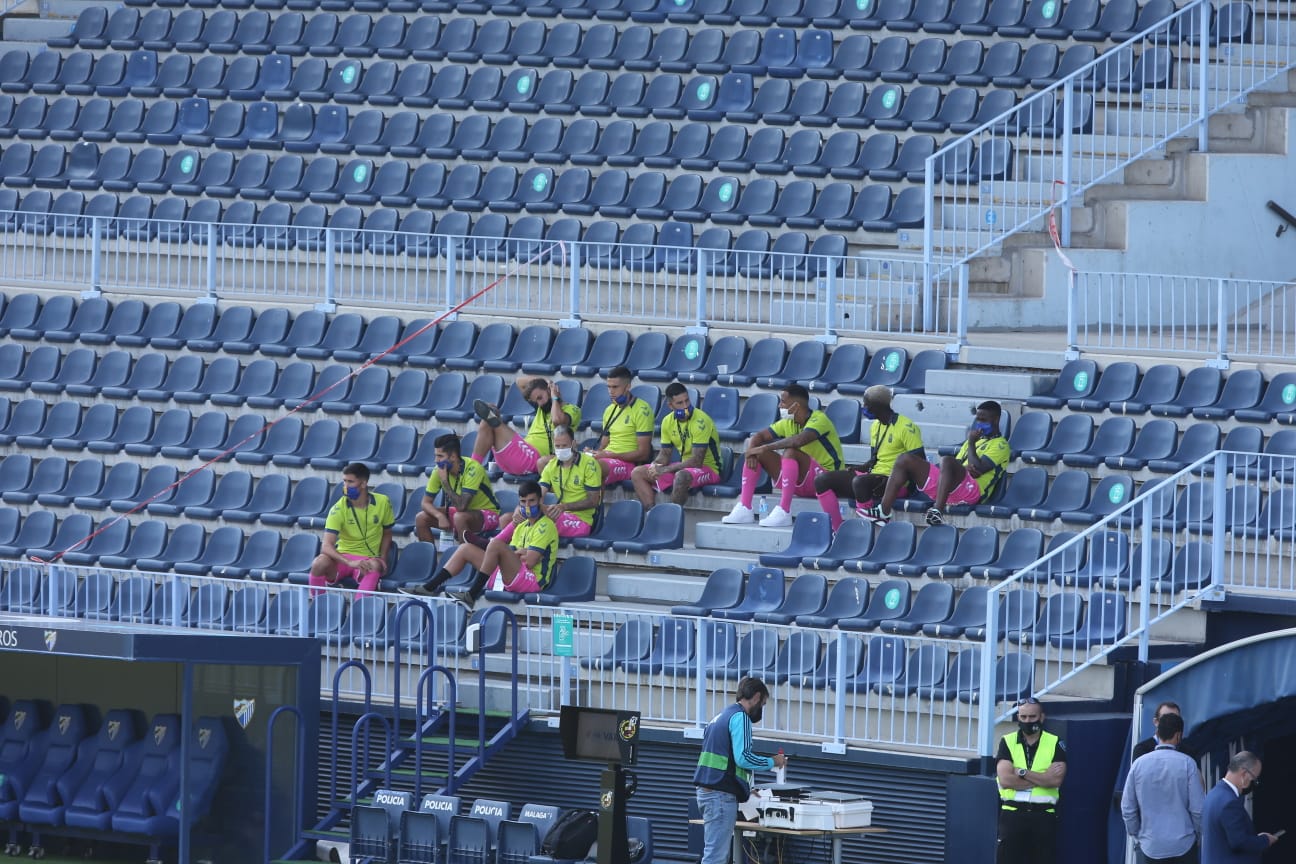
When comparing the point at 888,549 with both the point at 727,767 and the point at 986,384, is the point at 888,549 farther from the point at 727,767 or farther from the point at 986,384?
the point at 727,767

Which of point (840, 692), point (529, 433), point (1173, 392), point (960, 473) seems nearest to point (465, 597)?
point (529, 433)

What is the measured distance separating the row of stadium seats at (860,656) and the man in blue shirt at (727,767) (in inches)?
47.4

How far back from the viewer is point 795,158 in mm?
22891

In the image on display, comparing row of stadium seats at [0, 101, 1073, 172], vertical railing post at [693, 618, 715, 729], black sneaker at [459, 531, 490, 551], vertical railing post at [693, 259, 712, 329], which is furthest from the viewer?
row of stadium seats at [0, 101, 1073, 172]

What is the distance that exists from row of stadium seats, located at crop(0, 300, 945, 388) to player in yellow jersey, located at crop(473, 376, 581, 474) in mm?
760

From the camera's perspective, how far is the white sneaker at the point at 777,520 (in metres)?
18.3

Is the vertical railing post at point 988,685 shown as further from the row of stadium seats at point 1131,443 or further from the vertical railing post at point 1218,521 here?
the row of stadium seats at point 1131,443

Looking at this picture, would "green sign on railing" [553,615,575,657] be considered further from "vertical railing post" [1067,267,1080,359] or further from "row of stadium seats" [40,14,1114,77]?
"row of stadium seats" [40,14,1114,77]

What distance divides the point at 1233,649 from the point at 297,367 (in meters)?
9.81

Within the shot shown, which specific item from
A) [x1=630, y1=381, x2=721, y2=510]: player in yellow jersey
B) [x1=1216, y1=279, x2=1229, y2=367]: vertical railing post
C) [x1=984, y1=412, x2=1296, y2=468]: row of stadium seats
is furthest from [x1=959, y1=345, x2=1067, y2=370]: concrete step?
[x1=630, y1=381, x2=721, y2=510]: player in yellow jersey

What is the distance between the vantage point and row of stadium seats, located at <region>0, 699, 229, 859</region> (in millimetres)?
16812

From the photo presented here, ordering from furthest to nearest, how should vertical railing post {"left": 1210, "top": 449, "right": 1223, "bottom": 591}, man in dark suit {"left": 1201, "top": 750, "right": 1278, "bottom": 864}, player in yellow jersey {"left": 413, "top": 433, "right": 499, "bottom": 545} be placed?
player in yellow jersey {"left": 413, "top": 433, "right": 499, "bottom": 545} < vertical railing post {"left": 1210, "top": 449, "right": 1223, "bottom": 591} < man in dark suit {"left": 1201, "top": 750, "right": 1278, "bottom": 864}

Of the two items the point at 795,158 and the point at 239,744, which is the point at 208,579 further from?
the point at 795,158

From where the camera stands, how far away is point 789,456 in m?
18.3
